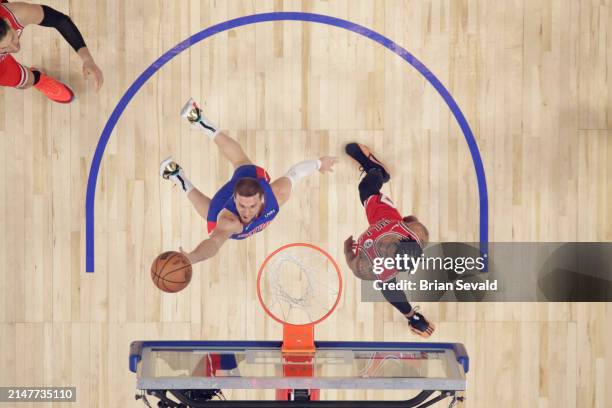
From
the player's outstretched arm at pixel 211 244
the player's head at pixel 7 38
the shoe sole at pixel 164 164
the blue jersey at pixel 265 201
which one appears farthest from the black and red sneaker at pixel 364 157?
the player's head at pixel 7 38

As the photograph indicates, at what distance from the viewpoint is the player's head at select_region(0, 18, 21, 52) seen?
6.10 meters

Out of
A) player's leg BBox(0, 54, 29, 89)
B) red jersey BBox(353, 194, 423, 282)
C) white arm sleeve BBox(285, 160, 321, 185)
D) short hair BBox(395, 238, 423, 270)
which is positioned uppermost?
player's leg BBox(0, 54, 29, 89)

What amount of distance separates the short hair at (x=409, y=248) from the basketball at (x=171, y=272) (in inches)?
66.6

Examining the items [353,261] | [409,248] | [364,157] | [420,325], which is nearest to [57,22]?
[364,157]

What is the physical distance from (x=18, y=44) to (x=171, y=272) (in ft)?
7.11

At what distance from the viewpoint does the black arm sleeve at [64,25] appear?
6238 millimetres

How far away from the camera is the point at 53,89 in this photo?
6.34 m

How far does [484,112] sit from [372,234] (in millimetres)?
1328

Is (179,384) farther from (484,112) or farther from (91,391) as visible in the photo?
(484,112)

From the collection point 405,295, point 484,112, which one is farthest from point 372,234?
point 484,112

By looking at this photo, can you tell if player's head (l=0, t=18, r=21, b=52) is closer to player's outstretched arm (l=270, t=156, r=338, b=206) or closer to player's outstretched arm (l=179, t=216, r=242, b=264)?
player's outstretched arm (l=179, t=216, r=242, b=264)

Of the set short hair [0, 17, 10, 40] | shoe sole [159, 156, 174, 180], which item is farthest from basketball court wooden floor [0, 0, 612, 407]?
short hair [0, 17, 10, 40]

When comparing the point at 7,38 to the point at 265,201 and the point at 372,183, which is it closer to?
the point at 265,201

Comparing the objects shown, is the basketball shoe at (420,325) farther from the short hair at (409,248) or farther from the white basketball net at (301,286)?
the white basketball net at (301,286)
